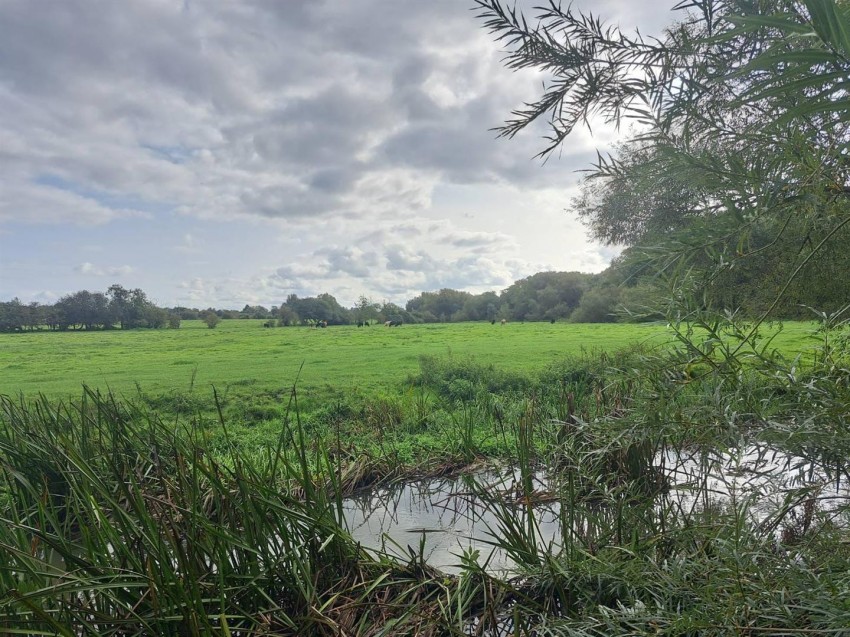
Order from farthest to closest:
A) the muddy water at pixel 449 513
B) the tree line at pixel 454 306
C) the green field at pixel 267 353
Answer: the green field at pixel 267 353
the muddy water at pixel 449 513
the tree line at pixel 454 306

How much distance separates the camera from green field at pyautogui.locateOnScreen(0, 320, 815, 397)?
528cm

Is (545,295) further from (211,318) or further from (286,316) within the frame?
(211,318)

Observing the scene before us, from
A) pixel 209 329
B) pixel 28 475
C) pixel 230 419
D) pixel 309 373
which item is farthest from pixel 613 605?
pixel 209 329

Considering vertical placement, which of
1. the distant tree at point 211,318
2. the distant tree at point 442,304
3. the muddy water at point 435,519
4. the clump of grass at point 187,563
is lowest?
the muddy water at point 435,519

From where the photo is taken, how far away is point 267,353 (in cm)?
672

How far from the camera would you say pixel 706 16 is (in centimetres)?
125

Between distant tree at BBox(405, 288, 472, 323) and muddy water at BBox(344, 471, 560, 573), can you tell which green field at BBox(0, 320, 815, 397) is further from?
muddy water at BBox(344, 471, 560, 573)

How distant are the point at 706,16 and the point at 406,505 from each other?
9.93 ft

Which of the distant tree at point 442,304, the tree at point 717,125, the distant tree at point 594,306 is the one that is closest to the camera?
the tree at point 717,125

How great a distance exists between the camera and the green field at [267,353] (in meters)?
5.28

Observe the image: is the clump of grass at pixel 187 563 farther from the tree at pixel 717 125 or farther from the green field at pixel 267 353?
the green field at pixel 267 353

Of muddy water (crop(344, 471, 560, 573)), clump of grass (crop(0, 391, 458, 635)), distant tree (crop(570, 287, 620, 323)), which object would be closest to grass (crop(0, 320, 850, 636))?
clump of grass (crop(0, 391, 458, 635))

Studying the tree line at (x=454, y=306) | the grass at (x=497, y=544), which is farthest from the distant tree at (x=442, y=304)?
the grass at (x=497, y=544)

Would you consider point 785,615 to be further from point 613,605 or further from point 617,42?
point 617,42
